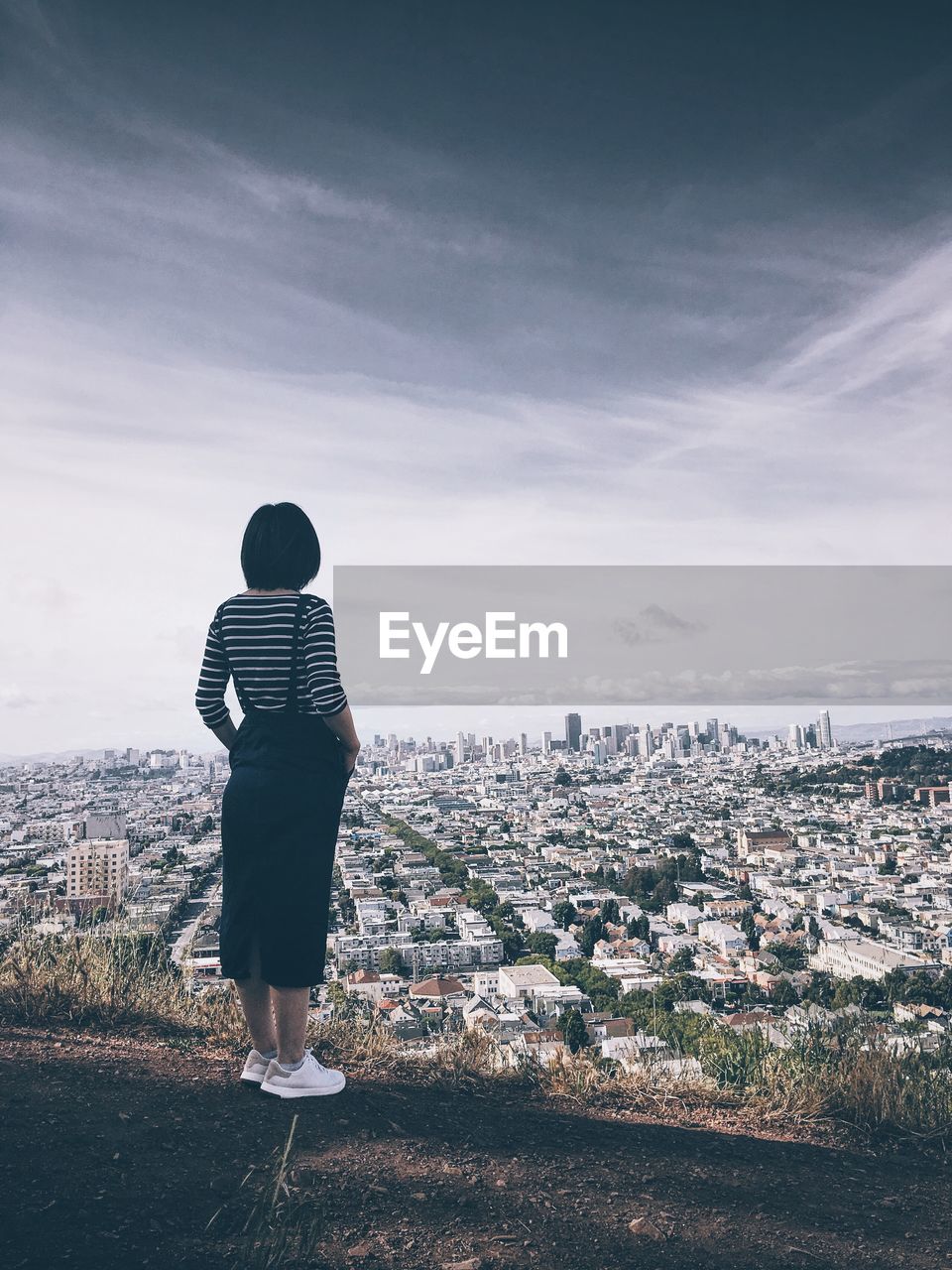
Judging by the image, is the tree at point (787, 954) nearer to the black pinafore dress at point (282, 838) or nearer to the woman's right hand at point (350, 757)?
the black pinafore dress at point (282, 838)

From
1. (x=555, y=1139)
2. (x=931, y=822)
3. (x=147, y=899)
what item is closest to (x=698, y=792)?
(x=931, y=822)

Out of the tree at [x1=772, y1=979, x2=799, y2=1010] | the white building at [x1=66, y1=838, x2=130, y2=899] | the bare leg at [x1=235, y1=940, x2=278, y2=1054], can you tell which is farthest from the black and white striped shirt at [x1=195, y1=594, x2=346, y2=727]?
the tree at [x1=772, y1=979, x2=799, y2=1010]

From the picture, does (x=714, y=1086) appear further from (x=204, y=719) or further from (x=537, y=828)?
(x=537, y=828)

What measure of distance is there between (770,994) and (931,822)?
13.9 metres

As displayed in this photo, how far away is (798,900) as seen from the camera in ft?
49.4

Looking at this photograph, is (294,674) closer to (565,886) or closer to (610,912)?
(610,912)

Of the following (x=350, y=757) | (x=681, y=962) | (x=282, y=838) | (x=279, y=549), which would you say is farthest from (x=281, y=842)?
(x=681, y=962)

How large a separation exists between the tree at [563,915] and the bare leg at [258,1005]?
29.0 ft

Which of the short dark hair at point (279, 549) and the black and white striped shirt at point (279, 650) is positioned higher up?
the short dark hair at point (279, 549)

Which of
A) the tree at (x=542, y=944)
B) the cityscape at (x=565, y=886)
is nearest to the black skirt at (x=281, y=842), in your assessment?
the cityscape at (x=565, y=886)

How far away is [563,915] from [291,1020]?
9231 mm

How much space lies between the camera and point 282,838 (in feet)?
7.43

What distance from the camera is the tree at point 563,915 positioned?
1096 cm

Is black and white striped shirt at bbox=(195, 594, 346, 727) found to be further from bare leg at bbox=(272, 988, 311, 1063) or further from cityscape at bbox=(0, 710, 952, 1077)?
bare leg at bbox=(272, 988, 311, 1063)
